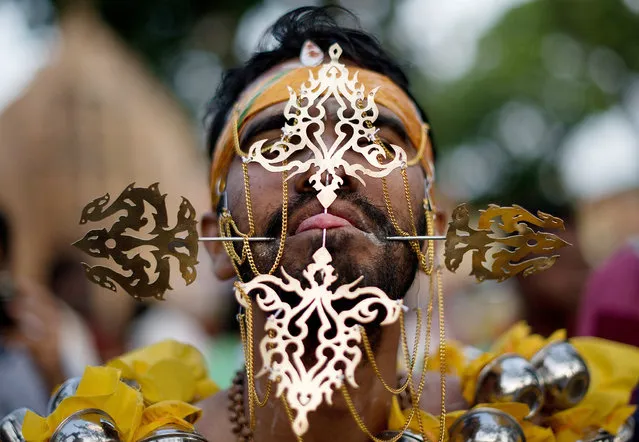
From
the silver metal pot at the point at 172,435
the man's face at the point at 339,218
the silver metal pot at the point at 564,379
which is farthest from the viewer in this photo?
the silver metal pot at the point at 564,379

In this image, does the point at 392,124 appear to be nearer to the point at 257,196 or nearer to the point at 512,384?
the point at 257,196

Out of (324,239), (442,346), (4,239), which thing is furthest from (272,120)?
(4,239)

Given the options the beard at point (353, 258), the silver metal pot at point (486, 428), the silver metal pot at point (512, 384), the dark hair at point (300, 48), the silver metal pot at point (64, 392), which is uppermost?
the dark hair at point (300, 48)

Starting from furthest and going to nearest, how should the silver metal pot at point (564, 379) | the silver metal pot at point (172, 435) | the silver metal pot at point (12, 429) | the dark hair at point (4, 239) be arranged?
the dark hair at point (4, 239)
the silver metal pot at point (564, 379)
the silver metal pot at point (12, 429)
the silver metal pot at point (172, 435)

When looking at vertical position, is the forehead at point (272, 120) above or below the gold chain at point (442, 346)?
above

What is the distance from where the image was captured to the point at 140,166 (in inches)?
370

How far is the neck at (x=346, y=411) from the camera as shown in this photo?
7.58 feet

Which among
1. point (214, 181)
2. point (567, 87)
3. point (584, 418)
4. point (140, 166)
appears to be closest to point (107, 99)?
point (140, 166)

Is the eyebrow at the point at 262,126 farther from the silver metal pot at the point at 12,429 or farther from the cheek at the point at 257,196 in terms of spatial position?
the silver metal pot at the point at 12,429

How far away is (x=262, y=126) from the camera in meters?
2.35

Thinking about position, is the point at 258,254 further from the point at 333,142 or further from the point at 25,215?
the point at 25,215

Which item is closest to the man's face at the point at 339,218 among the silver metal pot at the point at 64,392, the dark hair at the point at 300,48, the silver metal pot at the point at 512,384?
the dark hair at the point at 300,48

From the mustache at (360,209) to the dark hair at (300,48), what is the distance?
2.13 feet

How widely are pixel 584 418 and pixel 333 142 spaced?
1217mm
